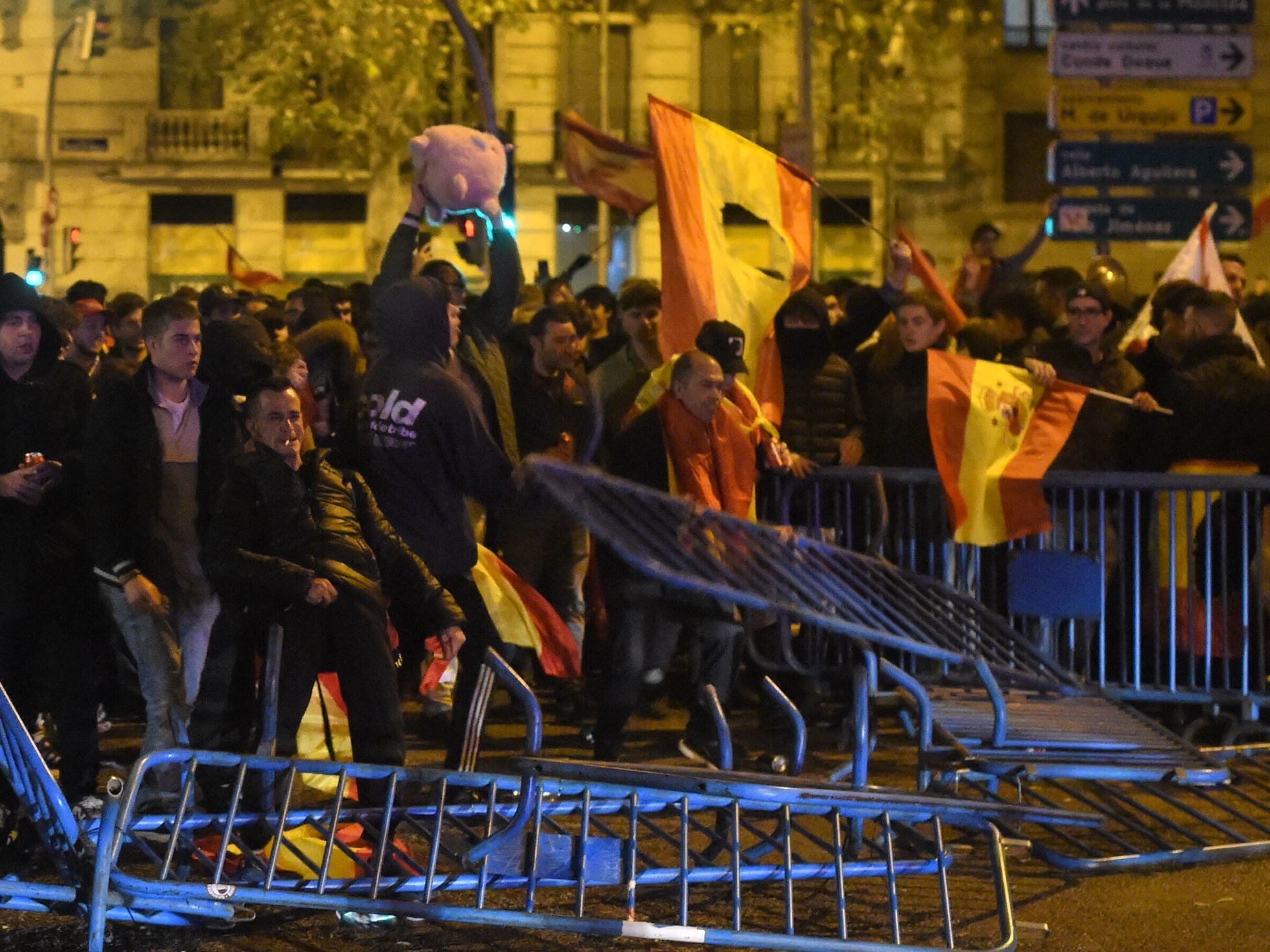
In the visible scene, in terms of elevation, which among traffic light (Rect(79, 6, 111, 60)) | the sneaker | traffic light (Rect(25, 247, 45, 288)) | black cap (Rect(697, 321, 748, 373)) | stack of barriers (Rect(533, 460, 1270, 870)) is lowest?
the sneaker

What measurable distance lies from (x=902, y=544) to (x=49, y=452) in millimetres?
3584

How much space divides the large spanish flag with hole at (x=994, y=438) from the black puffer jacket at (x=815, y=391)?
1.92 feet

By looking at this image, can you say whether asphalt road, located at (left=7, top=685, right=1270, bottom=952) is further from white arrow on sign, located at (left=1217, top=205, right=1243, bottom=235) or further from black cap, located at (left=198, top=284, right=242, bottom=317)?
white arrow on sign, located at (left=1217, top=205, right=1243, bottom=235)

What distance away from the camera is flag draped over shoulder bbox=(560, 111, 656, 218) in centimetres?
1039

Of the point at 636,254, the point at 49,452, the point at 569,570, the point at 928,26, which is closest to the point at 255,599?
the point at 49,452

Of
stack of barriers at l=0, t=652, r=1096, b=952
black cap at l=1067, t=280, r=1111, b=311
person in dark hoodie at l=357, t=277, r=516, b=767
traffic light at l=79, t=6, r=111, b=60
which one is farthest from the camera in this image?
traffic light at l=79, t=6, r=111, b=60

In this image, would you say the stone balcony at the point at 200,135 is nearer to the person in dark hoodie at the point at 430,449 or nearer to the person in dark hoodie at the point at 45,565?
the person in dark hoodie at the point at 45,565


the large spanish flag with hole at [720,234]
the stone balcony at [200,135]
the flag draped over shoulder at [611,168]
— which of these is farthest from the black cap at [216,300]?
the stone balcony at [200,135]

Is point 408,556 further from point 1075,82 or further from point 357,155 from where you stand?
point 357,155

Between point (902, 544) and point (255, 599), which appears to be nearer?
point (255, 599)

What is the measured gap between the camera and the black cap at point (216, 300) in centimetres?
949

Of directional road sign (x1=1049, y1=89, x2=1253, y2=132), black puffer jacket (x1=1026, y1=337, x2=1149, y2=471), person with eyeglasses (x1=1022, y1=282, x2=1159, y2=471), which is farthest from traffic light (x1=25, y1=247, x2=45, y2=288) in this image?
directional road sign (x1=1049, y1=89, x2=1253, y2=132)

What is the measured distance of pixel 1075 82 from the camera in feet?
53.6

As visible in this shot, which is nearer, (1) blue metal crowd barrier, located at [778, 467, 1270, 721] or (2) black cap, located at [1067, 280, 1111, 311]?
(1) blue metal crowd barrier, located at [778, 467, 1270, 721]
